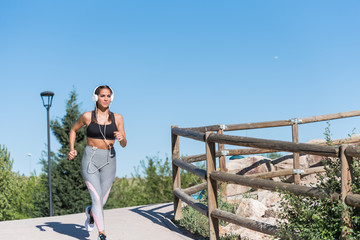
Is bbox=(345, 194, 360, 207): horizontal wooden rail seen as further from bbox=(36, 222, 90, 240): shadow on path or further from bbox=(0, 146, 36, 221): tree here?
bbox=(0, 146, 36, 221): tree

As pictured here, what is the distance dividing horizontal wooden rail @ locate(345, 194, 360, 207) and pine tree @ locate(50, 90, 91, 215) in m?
14.0

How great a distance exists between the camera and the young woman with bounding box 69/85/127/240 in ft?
21.2

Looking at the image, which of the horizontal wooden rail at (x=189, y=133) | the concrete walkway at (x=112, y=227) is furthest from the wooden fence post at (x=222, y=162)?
the horizontal wooden rail at (x=189, y=133)

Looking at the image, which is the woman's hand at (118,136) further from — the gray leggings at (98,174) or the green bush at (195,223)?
the green bush at (195,223)

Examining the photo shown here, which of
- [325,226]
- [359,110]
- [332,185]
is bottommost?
[325,226]

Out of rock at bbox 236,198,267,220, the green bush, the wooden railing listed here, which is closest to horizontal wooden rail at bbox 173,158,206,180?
the wooden railing

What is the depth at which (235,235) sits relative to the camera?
22.9 feet

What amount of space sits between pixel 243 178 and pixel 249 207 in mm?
2518

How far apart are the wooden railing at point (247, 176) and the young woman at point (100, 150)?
127 centimetres

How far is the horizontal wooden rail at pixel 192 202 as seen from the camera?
270 inches

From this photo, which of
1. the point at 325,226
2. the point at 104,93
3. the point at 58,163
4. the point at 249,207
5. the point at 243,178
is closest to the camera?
the point at 325,226

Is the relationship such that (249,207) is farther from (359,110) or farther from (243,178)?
(359,110)

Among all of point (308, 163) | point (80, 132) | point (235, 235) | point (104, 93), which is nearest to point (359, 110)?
point (308, 163)

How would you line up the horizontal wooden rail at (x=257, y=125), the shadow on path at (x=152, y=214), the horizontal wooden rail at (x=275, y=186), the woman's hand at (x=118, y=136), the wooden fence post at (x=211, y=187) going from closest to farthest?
the horizontal wooden rail at (x=275, y=186), the woman's hand at (x=118, y=136), the wooden fence post at (x=211, y=187), the shadow on path at (x=152, y=214), the horizontal wooden rail at (x=257, y=125)
